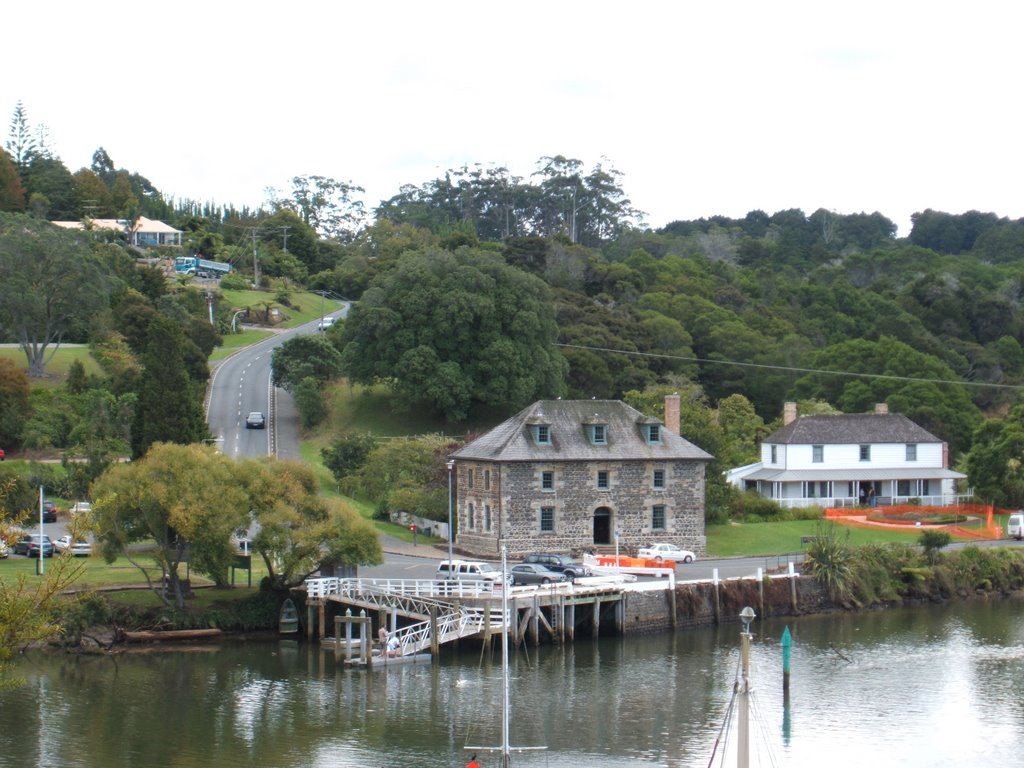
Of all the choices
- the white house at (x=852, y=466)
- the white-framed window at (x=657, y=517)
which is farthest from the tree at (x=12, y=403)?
the white house at (x=852, y=466)

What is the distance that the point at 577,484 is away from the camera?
2726 inches

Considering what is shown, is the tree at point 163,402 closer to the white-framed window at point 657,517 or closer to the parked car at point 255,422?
the parked car at point 255,422

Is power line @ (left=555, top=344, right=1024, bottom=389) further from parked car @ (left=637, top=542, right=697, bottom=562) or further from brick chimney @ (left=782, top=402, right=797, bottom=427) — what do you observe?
parked car @ (left=637, top=542, right=697, bottom=562)

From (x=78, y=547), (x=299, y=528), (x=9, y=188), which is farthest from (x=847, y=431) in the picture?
(x=9, y=188)

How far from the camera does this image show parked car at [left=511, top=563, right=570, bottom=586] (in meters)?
59.1

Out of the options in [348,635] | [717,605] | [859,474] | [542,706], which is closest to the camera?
[542,706]

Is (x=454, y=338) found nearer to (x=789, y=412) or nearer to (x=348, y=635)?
(x=789, y=412)

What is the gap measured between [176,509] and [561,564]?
16619 mm

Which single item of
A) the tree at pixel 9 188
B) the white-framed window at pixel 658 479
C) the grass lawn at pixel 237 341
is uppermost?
the tree at pixel 9 188

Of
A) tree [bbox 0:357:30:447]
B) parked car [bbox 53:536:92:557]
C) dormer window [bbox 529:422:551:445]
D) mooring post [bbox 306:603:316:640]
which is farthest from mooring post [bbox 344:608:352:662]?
tree [bbox 0:357:30:447]

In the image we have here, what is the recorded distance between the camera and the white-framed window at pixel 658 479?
70250mm

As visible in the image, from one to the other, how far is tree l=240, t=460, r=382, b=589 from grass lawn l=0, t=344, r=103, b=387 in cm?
3862

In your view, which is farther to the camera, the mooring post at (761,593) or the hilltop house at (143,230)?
the hilltop house at (143,230)

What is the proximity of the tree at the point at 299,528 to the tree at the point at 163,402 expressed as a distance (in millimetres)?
14026
